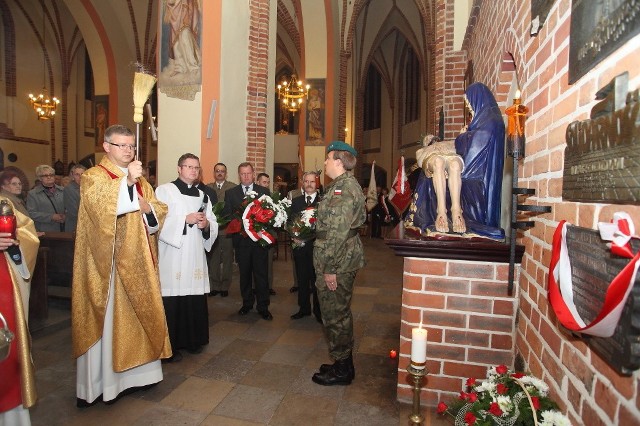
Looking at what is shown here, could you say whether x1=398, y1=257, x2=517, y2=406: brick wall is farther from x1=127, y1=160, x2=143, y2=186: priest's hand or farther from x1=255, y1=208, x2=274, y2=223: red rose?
x1=255, y1=208, x2=274, y2=223: red rose

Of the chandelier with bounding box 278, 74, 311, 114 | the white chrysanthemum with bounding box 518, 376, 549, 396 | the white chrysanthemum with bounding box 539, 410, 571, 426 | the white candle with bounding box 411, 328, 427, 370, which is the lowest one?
the white chrysanthemum with bounding box 539, 410, 571, 426

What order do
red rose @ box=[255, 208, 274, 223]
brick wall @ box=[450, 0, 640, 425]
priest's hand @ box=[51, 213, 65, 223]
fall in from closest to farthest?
brick wall @ box=[450, 0, 640, 425], red rose @ box=[255, 208, 274, 223], priest's hand @ box=[51, 213, 65, 223]

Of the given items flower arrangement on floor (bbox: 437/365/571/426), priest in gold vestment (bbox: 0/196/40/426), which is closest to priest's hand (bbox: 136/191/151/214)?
priest in gold vestment (bbox: 0/196/40/426)

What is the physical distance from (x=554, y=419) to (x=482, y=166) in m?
1.68

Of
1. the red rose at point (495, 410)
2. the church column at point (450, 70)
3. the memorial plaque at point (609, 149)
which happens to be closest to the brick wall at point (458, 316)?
the red rose at point (495, 410)

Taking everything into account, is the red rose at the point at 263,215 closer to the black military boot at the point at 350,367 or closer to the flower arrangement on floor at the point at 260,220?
the flower arrangement on floor at the point at 260,220

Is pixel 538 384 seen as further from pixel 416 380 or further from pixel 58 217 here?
pixel 58 217

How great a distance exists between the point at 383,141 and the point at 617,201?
23141mm

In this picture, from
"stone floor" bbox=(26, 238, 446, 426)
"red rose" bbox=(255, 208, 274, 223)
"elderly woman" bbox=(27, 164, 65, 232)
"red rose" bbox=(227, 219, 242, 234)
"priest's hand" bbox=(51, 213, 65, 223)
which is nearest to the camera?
"stone floor" bbox=(26, 238, 446, 426)

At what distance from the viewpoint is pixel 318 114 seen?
1270 centimetres

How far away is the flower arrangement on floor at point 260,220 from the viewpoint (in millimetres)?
5000

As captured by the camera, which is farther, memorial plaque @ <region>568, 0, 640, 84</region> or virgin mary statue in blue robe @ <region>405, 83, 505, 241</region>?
virgin mary statue in blue robe @ <region>405, 83, 505, 241</region>

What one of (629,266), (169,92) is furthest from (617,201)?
(169,92)

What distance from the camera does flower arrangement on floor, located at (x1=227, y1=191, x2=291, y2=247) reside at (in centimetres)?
500
